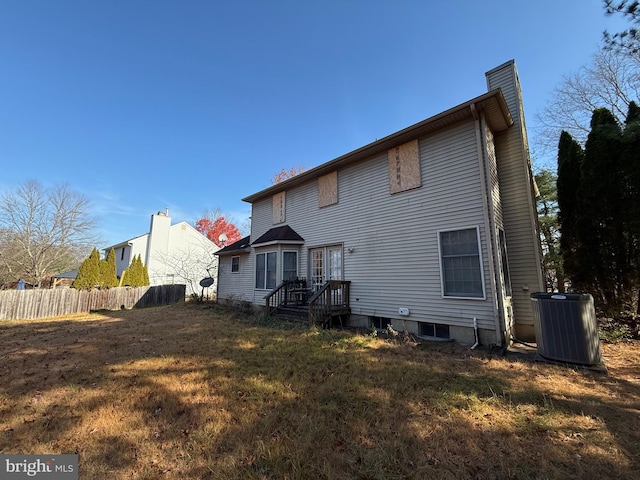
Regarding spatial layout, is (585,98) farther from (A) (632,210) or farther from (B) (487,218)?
(B) (487,218)

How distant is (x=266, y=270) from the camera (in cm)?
1217

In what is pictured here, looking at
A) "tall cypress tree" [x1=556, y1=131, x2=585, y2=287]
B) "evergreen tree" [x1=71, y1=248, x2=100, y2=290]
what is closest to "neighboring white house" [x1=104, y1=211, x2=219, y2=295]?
"evergreen tree" [x1=71, y1=248, x2=100, y2=290]

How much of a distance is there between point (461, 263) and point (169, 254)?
81.4 ft

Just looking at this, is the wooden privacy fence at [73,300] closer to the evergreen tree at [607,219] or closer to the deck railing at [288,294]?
the deck railing at [288,294]

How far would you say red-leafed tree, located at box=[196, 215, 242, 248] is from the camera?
3431 cm

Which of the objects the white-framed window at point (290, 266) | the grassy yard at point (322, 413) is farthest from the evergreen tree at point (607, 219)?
the white-framed window at point (290, 266)

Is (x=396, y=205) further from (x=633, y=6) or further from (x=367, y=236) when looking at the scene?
(x=633, y=6)

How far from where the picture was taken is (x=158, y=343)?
23.0ft

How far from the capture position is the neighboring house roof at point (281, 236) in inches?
439

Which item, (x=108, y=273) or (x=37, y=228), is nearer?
(x=108, y=273)

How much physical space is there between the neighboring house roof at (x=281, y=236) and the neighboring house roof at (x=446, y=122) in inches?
118

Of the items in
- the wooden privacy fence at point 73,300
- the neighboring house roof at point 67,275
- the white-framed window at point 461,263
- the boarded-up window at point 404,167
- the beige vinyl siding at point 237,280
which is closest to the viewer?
the white-framed window at point 461,263

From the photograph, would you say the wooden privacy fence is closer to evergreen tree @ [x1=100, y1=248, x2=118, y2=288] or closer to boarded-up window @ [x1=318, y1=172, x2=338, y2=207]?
evergreen tree @ [x1=100, y1=248, x2=118, y2=288]

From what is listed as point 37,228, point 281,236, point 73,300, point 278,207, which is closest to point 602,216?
point 281,236
